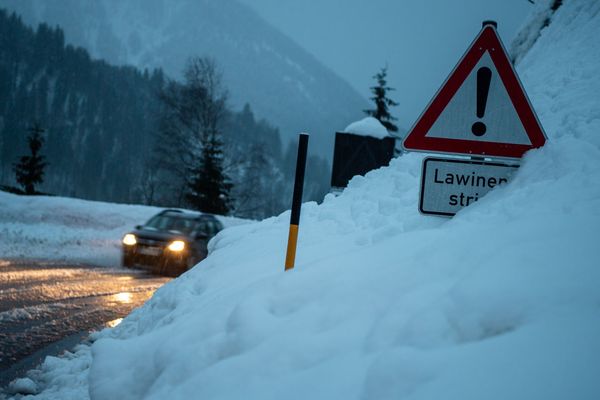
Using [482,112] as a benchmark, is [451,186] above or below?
below

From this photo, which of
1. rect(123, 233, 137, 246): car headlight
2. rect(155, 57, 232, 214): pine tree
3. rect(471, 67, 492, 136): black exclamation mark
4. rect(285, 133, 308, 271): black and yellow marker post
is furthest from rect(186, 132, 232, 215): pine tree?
rect(471, 67, 492, 136): black exclamation mark

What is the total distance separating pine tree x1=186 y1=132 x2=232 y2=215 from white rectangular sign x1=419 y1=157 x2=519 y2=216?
2588 centimetres

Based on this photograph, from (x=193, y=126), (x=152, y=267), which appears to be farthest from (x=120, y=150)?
(x=152, y=267)

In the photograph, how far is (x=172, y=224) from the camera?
39.2ft

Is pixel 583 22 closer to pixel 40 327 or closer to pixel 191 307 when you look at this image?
pixel 191 307

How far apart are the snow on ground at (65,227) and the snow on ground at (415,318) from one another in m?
10.6

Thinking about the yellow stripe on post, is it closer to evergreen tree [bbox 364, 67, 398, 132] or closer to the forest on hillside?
evergreen tree [bbox 364, 67, 398, 132]

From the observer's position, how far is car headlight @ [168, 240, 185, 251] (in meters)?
11.1

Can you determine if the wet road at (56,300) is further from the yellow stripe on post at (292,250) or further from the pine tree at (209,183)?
the pine tree at (209,183)

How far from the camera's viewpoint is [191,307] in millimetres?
3816

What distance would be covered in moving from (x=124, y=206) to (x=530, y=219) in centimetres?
1979

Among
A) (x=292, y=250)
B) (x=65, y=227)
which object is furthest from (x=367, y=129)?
(x=65, y=227)

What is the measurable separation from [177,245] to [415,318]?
9571 mm

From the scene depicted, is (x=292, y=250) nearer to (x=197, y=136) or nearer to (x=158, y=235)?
(x=158, y=235)
